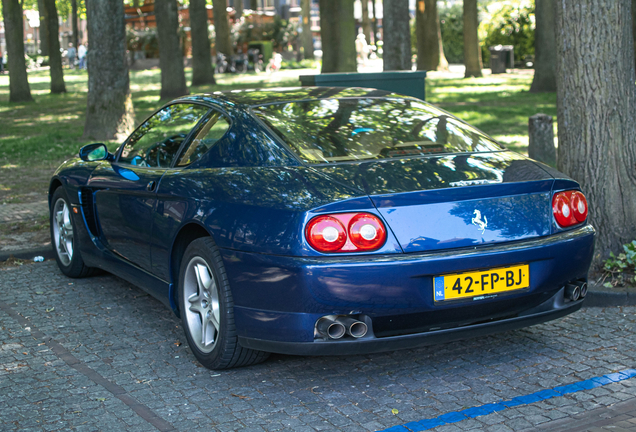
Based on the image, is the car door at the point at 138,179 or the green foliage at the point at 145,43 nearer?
the car door at the point at 138,179

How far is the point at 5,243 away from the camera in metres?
7.08

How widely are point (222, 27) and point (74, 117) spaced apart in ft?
59.3

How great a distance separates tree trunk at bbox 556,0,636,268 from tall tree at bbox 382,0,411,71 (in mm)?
9278

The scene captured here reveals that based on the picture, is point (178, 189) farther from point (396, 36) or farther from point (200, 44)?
point (200, 44)

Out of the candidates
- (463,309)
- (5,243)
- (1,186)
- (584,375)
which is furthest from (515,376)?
(1,186)

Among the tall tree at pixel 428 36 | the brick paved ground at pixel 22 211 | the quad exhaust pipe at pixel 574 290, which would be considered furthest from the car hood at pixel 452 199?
the tall tree at pixel 428 36

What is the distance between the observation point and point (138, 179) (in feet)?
16.1

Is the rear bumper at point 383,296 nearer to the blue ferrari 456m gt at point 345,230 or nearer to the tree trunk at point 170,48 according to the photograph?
the blue ferrari 456m gt at point 345,230

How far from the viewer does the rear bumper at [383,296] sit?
11.4ft

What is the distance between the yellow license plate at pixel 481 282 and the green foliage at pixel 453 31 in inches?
1595

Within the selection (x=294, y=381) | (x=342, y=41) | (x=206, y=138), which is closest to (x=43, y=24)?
(x=342, y=41)

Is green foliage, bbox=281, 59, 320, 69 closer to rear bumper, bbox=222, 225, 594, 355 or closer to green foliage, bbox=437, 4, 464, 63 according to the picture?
green foliage, bbox=437, 4, 464, 63

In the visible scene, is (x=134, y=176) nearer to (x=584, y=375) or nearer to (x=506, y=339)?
(x=506, y=339)

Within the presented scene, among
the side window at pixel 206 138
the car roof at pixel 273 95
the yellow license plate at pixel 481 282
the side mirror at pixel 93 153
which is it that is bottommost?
the yellow license plate at pixel 481 282
